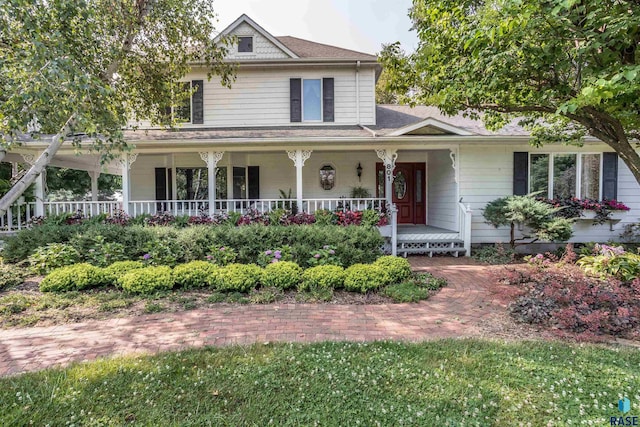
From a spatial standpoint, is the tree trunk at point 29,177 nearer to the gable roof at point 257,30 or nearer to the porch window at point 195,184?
the porch window at point 195,184

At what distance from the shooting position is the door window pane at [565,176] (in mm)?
9430

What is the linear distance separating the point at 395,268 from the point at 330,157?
6094mm

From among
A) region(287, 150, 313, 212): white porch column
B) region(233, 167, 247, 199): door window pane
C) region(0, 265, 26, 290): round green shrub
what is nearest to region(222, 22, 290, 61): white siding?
region(233, 167, 247, 199): door window pane

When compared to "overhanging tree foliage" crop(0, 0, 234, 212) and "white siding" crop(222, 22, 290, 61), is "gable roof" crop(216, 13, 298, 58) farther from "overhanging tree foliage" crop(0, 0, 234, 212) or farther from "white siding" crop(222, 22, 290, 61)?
"overhanging tree foliage" crop(0, 0, 234, 212)

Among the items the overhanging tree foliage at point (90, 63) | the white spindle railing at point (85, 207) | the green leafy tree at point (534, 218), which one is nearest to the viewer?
the overhanging tree foliage at point (90, 63)

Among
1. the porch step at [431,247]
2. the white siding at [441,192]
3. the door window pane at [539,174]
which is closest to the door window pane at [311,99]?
the white siding at [441,192]

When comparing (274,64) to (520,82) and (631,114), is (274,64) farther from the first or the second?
(631,114)

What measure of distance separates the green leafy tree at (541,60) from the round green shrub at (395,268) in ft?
9.86

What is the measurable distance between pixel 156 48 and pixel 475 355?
10187 mm

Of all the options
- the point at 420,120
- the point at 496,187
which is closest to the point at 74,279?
the point at 420,120

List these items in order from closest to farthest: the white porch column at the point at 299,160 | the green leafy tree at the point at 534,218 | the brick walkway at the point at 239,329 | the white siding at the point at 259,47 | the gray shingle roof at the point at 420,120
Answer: the brick walkway at the point at 239,329
the green leafy tree at the point at 534,218
the white porch column at the point at 299,160
the gray shingle roof at the point at 420,120
the white siding at the point at 259,47

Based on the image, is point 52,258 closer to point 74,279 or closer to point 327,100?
point 74,279

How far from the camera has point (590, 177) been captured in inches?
369

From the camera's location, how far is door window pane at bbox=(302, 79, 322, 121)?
35.3ft
